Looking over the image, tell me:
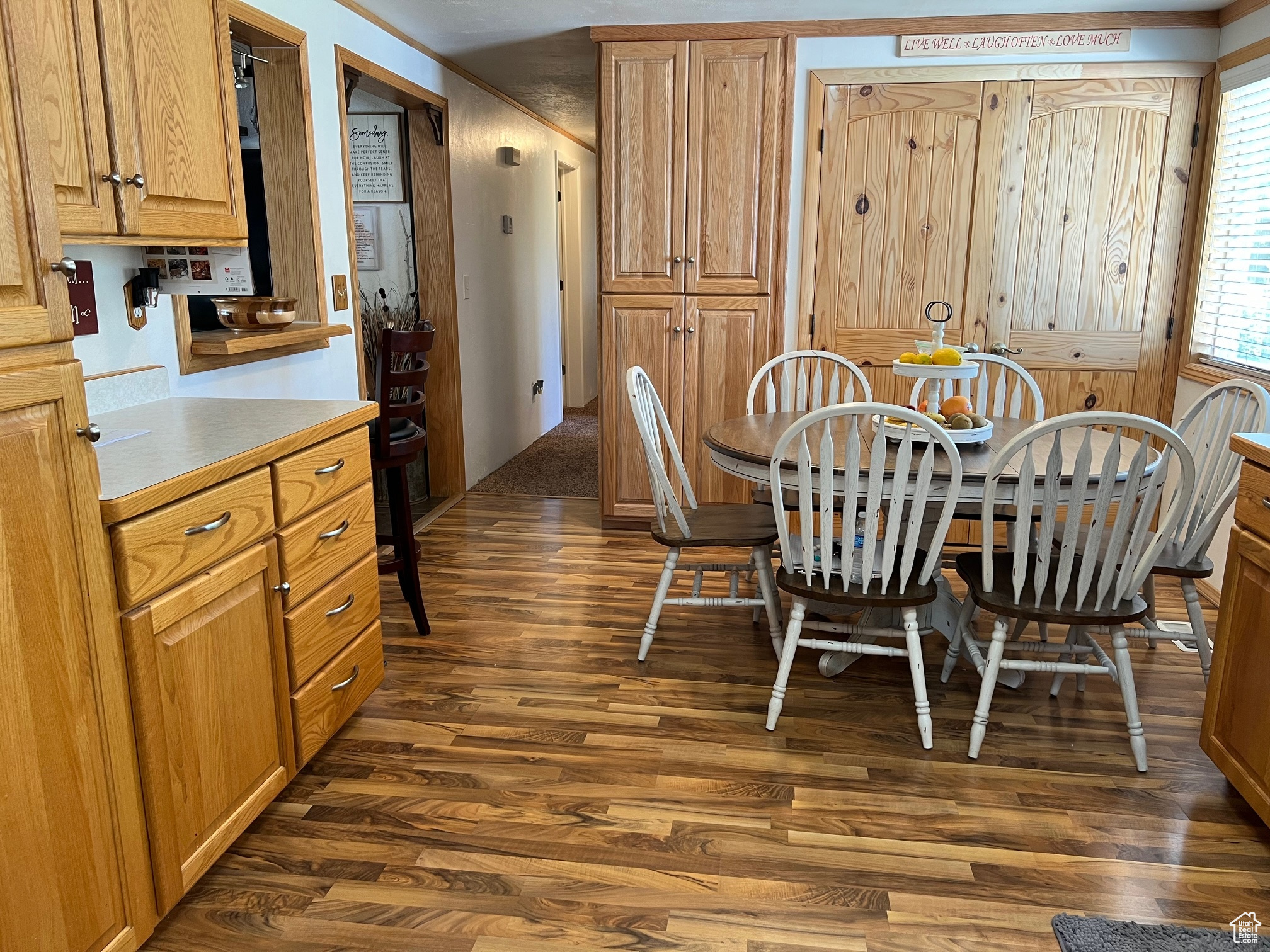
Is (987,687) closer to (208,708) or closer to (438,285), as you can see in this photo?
(208,708)

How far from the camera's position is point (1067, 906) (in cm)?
177

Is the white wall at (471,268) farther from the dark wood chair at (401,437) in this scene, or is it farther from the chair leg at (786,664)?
the chair leg at (786,664)

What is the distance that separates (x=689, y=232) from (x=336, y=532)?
93.8 inches

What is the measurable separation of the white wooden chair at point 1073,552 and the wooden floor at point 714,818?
0.68 ft

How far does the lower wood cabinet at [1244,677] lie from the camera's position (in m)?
1.91

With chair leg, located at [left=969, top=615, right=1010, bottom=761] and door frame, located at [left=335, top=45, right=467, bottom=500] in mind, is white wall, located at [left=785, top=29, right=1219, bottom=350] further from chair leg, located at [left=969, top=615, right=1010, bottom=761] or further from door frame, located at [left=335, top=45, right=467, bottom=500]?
chair leg, located at [left=969, top=615, right=1010, bottom=761]

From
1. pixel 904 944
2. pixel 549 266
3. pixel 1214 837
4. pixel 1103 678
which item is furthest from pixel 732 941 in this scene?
pixel 549 266

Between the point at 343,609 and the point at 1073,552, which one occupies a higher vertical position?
the point at 1073,552

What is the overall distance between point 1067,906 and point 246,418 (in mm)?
2078

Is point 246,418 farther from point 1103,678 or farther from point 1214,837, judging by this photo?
point 1103,678

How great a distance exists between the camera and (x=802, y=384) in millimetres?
3617

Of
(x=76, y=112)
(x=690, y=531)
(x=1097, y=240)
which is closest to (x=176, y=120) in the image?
(x=76, y=112)

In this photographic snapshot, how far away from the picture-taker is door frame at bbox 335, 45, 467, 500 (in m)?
4.27

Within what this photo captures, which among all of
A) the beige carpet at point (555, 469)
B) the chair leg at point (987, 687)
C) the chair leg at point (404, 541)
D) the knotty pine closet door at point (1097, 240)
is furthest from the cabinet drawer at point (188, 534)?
the knotty pine closet door at point (1097, 240)
